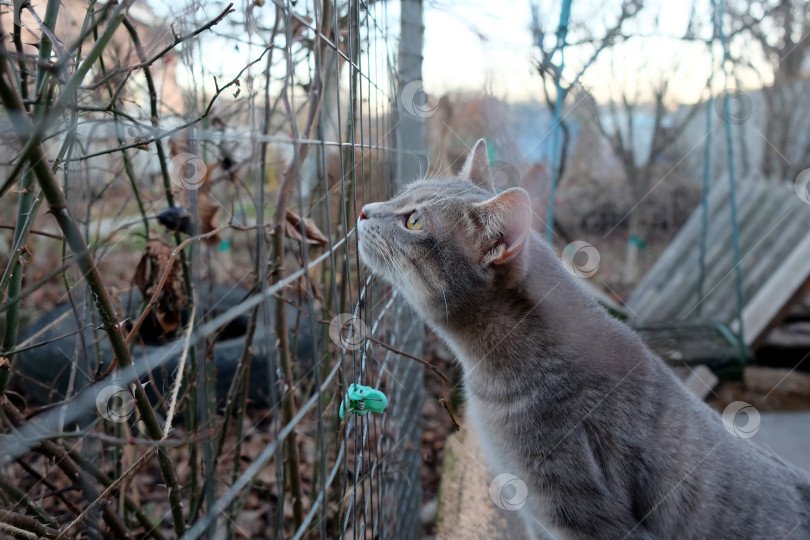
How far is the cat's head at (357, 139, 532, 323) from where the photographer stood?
5.95ft

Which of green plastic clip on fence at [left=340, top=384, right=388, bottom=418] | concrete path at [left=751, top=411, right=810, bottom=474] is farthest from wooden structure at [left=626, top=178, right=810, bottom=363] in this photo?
green plastic clip on fence at [left=340, top=384, right=388, bottom=418]

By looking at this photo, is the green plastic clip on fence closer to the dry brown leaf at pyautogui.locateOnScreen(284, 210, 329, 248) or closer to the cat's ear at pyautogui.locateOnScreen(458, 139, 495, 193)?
the dry brown leaf at pyautogui.locateOnScreen(284, 210, 329, 248)

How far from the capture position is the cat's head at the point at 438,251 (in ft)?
5.95

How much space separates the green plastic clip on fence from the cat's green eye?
0.76m

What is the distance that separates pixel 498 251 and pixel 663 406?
2.16 feet

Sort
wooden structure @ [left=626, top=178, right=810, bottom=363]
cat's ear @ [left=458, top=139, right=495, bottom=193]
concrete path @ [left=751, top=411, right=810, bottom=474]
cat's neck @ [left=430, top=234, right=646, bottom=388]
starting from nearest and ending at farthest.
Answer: cat's neck @ [left=430, top=234, right=646, bottom=388] < cat's ear @ [left=458, top=139, right=495, bottom=193] < concrete path @ [left=751, top=411, right=810, bottom=474] < wooden structure @ [left=626, top=178, right=810, bottom=363]

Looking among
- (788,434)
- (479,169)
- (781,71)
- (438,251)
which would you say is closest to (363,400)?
(438,251)

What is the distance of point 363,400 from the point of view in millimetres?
1263

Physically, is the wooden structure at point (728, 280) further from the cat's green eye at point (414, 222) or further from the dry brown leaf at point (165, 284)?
the dry brown leaf at point (165, 284)

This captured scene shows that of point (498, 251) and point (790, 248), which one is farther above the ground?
point (498, 251)

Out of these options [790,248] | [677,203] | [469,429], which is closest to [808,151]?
[677,203]

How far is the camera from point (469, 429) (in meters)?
3.15

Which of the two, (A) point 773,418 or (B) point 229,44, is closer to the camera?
(B) point 229,44

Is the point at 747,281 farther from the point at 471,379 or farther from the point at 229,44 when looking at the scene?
the point at 229,44
